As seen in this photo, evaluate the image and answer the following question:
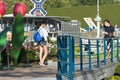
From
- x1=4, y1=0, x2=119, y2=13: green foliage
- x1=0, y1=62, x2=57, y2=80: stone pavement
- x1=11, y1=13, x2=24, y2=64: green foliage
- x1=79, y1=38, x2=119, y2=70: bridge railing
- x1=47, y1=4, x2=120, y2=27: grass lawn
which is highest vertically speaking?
x1=4, y1=0, x2=119, y2=13: green foliage

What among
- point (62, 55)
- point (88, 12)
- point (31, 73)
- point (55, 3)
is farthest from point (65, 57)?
point (55, 3)

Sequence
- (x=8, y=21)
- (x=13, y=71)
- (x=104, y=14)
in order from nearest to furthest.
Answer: (x=13, y=71)
(x=8, y=21)
(x=104, y=14)

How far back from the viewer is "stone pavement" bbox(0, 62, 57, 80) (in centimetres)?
1237

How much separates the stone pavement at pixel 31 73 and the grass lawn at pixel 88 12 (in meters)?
45.3

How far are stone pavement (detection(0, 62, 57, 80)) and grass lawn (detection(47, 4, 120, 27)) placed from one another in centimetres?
4531

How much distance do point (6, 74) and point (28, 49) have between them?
452 cm

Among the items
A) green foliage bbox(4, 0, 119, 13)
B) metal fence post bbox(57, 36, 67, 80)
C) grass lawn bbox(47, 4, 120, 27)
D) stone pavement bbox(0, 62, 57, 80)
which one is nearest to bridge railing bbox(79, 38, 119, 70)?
stone pavement bbox(0, 62, 57, 80)

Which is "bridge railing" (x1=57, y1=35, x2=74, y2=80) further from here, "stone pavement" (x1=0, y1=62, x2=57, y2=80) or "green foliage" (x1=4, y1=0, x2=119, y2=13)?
"green foliage" (x1=4, y1=0, x2=119, y2=13)

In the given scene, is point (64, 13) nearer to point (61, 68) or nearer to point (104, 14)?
point (104, 14)

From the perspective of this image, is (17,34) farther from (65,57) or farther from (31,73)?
(65,57)

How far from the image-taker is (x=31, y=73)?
1355cm

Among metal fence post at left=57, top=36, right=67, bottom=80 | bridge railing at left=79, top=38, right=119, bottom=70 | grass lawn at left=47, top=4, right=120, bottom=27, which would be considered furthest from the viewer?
grass lawn at left=47, top=4, right=120, bottom=27

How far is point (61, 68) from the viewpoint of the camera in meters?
11.0

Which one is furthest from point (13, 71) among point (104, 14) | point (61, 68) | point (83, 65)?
point (104, 14)
